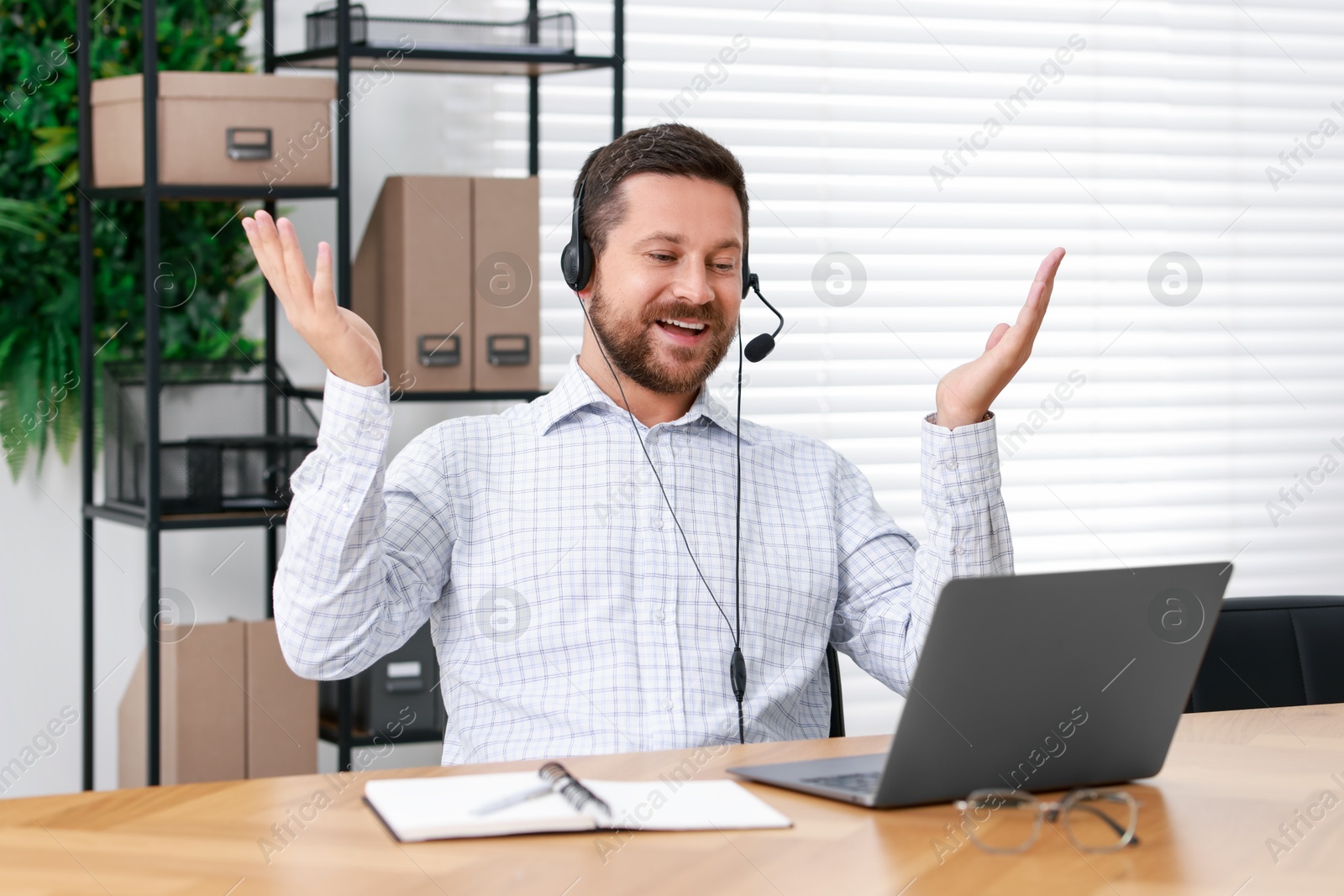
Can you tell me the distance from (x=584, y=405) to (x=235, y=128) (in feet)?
3.06

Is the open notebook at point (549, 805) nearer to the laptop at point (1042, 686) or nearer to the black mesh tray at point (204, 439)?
the laptop at point (1042, 686)

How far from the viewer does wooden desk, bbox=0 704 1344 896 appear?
33.4 inches

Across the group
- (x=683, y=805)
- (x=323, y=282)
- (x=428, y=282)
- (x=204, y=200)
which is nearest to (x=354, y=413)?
(x=323, y=282)

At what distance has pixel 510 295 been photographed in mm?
2359

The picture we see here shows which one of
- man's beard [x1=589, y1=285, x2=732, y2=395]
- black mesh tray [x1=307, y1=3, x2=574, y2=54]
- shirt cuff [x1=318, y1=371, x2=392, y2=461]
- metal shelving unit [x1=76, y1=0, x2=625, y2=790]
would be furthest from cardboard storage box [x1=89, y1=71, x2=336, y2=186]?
shirt cuff [x1=318, y1=371, x2=392, y2=461]

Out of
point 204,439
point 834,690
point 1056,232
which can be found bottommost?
point 834,690

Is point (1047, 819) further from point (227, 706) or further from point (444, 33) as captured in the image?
point (444, 33)

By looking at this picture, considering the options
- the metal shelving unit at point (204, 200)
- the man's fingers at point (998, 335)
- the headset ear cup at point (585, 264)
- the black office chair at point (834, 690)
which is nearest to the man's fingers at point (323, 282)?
the headset ear cup at point (585, 264)

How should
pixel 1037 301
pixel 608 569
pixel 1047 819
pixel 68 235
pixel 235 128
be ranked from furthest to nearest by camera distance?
1. pixel 68 235
2. pixel 235 128
3. pixel 608 569
4. pixel 1037 301
5. pixel 1047 819

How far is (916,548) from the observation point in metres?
1.71

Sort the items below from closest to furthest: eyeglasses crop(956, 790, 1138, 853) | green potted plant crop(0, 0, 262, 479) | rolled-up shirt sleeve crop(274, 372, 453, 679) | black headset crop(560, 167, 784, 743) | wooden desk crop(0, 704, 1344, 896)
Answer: wooden desk crop(0, 704, 1344, 896)
eyeglasses crop(956, 790, 1138, 853)
rolled-up shirt sleeve crop(274, 372, 453, 679)
black headset crop(560, 167, 784, 743)
green potted plant crop(0, 0, 262, 479)

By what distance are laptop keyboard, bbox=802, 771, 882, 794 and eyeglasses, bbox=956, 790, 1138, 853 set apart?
2.9 inches

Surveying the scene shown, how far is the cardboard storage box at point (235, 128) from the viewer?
2.16 m

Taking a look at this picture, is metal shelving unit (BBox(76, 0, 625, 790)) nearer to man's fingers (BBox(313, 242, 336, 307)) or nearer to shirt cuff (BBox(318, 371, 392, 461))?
shirt cuff (BBox(318, 371, 392, 461))
